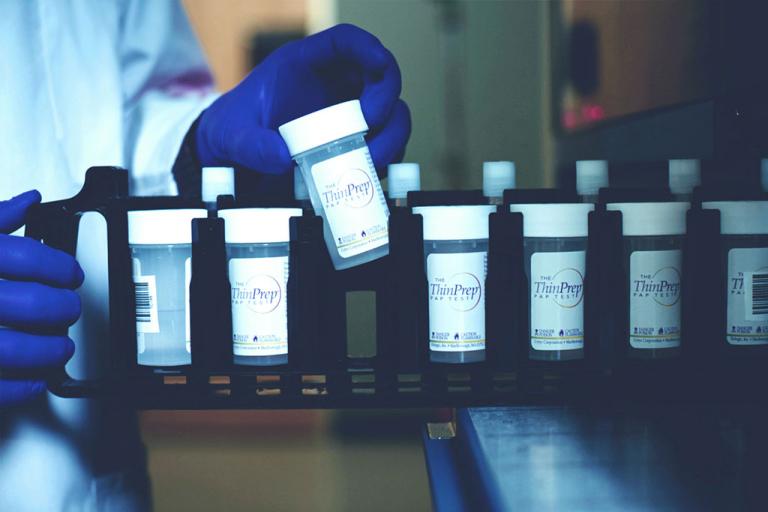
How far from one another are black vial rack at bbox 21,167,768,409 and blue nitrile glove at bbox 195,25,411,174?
18 cm

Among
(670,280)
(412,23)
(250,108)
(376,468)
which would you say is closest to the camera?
(670,280)

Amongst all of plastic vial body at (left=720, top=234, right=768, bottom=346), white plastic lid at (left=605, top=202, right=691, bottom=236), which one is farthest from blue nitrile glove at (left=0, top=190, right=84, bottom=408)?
plastic vial body at (left=720, top=234, right=768, bottom=346)

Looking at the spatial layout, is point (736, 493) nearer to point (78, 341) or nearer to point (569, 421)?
point (569, 421)

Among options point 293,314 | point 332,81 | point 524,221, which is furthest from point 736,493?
point 332,81

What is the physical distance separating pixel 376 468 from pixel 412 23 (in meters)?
1.39

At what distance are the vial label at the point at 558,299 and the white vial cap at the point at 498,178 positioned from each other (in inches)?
4.2

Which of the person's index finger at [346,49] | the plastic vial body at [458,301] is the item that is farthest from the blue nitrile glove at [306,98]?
the plastic vial body at [458,301]

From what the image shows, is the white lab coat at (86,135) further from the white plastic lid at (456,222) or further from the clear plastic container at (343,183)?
the white plastic lid at (456,222)

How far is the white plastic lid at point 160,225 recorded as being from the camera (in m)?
0.67

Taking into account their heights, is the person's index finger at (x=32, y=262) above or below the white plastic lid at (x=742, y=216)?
below

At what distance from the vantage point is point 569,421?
0.70m

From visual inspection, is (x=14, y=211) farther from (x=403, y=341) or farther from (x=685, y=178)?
(x=685, y=178)

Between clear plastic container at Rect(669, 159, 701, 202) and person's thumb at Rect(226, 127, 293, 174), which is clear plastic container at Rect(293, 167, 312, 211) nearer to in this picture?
person's thumb at Rect(226, 127, 293, 174)

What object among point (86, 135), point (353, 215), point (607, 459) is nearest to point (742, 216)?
point (607, 459)
